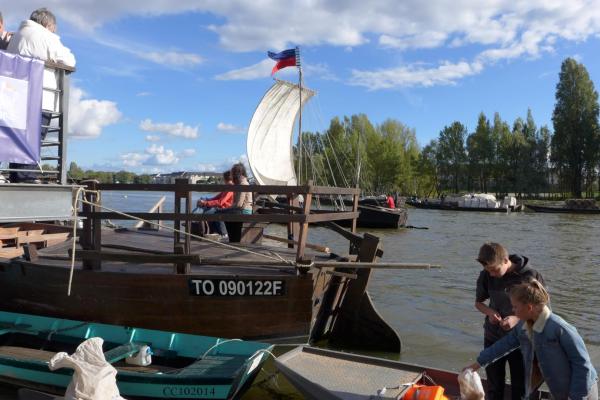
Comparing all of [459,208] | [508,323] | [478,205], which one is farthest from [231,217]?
[478,205]

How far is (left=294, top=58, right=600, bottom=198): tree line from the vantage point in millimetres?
78375

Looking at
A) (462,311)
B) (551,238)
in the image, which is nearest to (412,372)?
(462,311)

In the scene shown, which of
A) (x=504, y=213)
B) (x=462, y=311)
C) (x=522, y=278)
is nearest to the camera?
(x=522, y=278)

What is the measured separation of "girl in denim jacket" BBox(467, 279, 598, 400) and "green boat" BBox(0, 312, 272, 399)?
9.11ft

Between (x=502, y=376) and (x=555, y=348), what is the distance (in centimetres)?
142

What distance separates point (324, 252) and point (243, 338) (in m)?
2.47

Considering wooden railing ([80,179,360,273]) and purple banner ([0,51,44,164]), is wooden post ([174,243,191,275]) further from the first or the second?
purple banner ([0,51,44,164])

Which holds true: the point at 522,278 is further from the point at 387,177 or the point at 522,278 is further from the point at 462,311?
the point at 387,177

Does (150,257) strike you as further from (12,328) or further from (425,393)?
(425,393)

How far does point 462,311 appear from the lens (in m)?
12.2

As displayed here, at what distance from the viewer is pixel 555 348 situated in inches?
158


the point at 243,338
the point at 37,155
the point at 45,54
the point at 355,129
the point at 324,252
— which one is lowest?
the point at 243,338

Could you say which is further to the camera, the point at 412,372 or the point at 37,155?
the point at 37,155

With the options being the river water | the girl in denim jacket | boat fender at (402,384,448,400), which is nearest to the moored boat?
the river water
